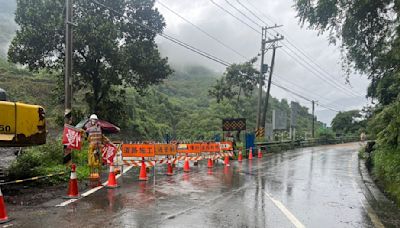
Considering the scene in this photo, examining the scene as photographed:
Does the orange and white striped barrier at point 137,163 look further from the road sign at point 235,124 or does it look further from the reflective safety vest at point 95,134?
the road sign at point 235,124

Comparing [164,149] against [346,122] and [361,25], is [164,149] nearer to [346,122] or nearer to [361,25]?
[361,25]

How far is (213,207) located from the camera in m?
8.48

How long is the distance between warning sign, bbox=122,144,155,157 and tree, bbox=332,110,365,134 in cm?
7173

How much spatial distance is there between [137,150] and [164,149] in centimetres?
157

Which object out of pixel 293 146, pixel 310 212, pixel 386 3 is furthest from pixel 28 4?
pixel 293 146

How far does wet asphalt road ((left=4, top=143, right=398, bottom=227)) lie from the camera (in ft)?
23.3

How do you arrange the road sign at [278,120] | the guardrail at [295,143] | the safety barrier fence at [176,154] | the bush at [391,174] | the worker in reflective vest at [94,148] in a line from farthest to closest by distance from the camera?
the road sign at [278,120], the guardrail at [295,143], the safety barrier fence at [176,154], the worker in reflective vest at [94,148], the bush at [391,174]

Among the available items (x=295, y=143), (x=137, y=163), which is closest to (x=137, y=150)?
(x=137, y=163)

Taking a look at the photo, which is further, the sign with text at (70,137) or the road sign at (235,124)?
the road sign at (235,124)

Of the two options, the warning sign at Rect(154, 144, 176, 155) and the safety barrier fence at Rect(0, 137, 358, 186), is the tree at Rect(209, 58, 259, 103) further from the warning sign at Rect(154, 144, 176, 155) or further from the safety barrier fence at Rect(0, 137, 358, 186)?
the warning sign at Rect(154, 144, 176, 155)

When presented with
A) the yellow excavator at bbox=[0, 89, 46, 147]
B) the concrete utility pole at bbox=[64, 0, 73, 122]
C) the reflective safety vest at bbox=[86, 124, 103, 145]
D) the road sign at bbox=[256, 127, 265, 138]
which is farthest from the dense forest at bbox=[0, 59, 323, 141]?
the yellow excavator at bbox=[0, 89, 46, 147]

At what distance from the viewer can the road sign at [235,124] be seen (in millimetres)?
29891

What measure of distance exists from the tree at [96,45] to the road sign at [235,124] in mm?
6172

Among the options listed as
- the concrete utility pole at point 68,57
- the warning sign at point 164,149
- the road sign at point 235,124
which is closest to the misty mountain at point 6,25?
the road sign at point 235,124
